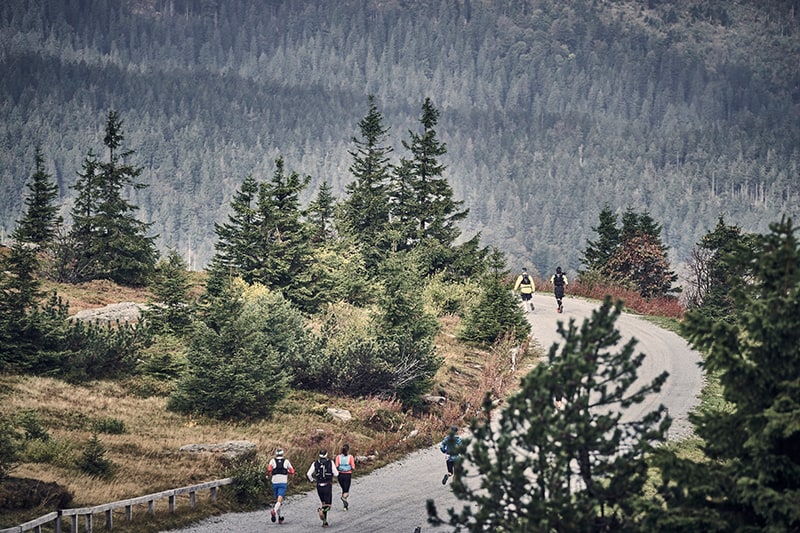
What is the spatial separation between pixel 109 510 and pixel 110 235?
3567cm

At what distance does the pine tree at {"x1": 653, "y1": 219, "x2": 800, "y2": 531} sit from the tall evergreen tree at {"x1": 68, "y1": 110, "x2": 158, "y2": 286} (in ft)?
145

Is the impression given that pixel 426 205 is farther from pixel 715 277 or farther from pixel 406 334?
pixel 406 334

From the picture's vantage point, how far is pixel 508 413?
13531mm

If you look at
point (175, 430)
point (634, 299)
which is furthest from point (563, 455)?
point (634, 299)

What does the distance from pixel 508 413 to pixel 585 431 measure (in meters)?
1.03

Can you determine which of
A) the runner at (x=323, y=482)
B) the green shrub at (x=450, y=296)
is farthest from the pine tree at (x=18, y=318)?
the green shrub at (x=450, y=296)

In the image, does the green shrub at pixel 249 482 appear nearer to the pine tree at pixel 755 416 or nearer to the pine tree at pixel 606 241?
the pine tree at pixel 755 416

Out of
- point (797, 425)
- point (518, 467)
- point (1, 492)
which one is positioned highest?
point (797, 425)

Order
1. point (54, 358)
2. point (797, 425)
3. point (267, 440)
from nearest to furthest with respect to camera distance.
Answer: point (797, 425) < point (267, 440) < point (54, 358)

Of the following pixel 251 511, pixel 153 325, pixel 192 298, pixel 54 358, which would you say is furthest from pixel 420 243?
pixel 251 511

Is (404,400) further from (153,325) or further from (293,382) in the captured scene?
(153,325)

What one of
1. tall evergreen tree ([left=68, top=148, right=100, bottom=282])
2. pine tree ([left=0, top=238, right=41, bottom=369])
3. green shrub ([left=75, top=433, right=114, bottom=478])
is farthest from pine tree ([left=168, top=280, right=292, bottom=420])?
tall evergreen tree ([left=68, top=148, right=100, bottom=282])

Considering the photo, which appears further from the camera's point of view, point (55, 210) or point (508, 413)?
point (55, 210)

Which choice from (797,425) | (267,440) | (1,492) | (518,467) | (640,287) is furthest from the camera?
(640,287)
